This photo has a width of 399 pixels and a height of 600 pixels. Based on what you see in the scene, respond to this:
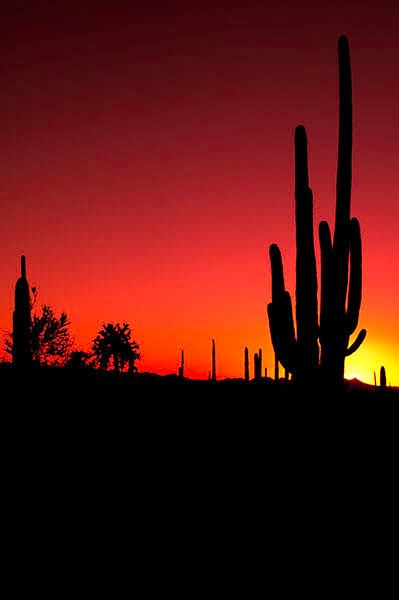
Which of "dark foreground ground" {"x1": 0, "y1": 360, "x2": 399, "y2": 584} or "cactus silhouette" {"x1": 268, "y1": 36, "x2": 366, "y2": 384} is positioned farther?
"cactus silhouette" {"x1": 268, "y1": 36, "x2": 366, "y2": 384}

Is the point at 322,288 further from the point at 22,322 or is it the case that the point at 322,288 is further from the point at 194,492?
the point at 22,322

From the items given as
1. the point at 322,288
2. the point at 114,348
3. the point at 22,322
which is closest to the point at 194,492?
the point at 322,288

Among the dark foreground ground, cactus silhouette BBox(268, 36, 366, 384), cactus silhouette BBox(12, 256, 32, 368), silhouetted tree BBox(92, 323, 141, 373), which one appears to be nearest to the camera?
the dark foreground ground

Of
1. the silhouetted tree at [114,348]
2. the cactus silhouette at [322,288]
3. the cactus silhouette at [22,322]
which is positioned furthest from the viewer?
the silhouetted tree at [114,348]

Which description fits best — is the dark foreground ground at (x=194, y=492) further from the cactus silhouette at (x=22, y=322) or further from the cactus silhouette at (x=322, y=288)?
the cactus silhouette at (x=22, y=322)

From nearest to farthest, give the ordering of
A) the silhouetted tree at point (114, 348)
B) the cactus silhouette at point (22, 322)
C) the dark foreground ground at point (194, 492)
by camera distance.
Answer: the dark foreground ground at point (194, 492) < the cactus silhouette at point (22, 322) < the silhouetted tree at point (114, 348)

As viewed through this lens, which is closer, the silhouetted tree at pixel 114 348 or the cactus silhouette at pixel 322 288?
the cactus silhouette at pixel 322 288

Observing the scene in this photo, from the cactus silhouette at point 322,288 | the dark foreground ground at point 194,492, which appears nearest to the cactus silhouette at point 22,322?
the dark foreground ground at point 194,492

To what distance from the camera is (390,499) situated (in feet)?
29.0

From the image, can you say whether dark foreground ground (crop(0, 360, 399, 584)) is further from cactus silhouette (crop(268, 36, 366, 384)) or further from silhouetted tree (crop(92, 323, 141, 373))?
silhouetted tree (crop(92, 323, 141, 373))

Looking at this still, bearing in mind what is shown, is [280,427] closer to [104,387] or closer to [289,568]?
→ [289,568]

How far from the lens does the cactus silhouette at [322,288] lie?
38.6 ft

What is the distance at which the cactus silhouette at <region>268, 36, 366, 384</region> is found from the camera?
11766 mm

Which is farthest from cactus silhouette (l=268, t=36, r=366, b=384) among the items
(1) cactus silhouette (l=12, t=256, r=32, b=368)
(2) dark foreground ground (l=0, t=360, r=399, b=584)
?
(1) cactus silhouette (l=12, t=256, r=32, b=368)
